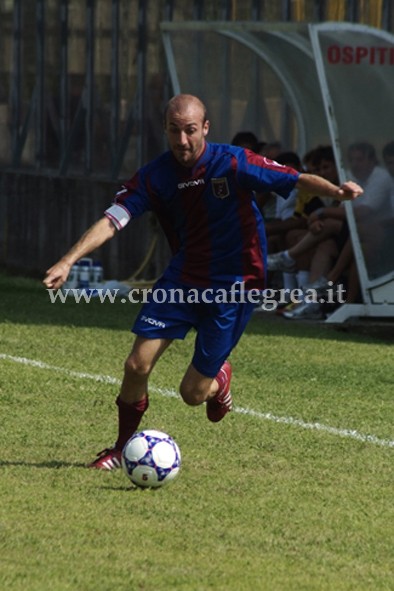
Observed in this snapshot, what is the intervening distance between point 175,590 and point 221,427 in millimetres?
3789

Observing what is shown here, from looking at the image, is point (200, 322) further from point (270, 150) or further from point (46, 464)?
point (270, 150)

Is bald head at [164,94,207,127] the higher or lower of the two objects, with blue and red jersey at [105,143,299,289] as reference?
higher

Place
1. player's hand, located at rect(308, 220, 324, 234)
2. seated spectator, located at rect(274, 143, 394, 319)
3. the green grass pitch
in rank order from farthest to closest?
Answer: player's hand, located at rect(308, 220, 324, 234)
seated spectator, located at rect(274, 143, 394, 319)
the green grass pitch

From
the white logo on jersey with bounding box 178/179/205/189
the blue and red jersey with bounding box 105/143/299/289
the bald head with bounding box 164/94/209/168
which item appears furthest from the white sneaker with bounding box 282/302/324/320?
the bald head with bounding box 164/94/209/168

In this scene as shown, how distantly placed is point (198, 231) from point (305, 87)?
10.7 metres

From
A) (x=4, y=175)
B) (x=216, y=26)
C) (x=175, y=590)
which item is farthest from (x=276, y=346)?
(x=4, y=175)

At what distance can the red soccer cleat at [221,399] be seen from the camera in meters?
9.37

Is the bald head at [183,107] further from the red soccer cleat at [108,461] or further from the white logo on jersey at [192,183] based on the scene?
the red soccer cleat at [108,461]

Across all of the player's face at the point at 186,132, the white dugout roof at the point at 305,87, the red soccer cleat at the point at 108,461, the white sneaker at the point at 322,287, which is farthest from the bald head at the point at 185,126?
the white sneaker at the point at 322,287

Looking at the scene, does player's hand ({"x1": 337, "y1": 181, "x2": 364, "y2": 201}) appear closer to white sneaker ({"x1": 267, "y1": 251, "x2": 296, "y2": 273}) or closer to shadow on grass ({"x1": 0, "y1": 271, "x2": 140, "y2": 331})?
shadow on grass ({"x1": 0, "y1": 271, "x2": 140, "y2": 331})

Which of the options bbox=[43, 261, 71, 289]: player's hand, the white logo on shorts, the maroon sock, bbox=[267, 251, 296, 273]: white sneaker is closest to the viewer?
bbox=[43, 261, 71, 289]: player's hand

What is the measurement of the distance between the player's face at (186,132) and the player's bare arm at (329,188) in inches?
21.4

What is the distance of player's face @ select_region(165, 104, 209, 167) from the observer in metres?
8.27

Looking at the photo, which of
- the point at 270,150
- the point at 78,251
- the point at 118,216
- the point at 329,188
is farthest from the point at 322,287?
the point at 78,251
